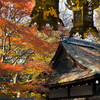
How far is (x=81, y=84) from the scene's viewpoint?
322 inches

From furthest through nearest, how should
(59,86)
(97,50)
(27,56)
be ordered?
(27,56) → (97,50) → (59,86)

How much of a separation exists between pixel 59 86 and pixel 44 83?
1.06 m

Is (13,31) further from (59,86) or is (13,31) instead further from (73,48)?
(59,86)

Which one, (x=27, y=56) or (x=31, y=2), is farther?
(x=27, y=56)

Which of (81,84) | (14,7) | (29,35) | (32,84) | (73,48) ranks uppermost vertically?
(14,7)

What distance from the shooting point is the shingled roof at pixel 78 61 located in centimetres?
806

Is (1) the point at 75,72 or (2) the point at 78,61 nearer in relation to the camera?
(2) the point at 78,61

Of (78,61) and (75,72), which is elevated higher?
(78,61)

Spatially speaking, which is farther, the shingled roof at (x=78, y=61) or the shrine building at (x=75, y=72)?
the shingled roof at (x=78, y=61)

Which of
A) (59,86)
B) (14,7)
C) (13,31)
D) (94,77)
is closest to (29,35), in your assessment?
(13,31)

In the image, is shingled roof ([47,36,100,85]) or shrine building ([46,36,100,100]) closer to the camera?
shrine building ([46,36,100,100])

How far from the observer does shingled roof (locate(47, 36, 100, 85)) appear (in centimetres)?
806

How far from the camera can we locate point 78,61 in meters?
8.96

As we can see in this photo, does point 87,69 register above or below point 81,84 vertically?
above
